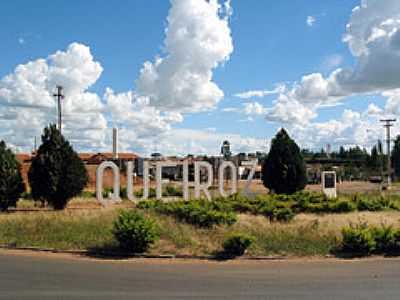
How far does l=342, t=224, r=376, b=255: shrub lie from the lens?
54.8 feet

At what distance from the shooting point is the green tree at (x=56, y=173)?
26.9 metres

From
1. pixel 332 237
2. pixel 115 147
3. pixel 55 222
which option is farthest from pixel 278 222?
pixel 115 147

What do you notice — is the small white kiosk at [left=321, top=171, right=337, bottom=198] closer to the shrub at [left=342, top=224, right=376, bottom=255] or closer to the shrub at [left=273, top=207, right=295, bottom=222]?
the shrub at [left=273, top=207, right=295, bottom=222]

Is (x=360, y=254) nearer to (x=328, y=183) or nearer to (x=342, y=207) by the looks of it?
(x=342, y=207)

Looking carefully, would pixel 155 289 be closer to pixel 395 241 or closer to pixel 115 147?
pixel 395 241

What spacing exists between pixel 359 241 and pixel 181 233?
18.7 ft

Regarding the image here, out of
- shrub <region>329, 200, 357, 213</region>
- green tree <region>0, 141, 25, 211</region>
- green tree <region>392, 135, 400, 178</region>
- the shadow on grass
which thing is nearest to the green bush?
the shadow on grass

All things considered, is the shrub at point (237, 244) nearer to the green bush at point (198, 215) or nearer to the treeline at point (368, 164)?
the green bush at point (198, 215)

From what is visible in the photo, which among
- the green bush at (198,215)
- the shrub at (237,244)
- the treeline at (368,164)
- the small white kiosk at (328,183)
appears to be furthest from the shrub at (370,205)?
the treeline at (368,164)

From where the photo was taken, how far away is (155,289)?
11070 mm

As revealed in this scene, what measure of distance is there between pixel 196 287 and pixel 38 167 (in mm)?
17515

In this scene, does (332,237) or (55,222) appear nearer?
(332,237)

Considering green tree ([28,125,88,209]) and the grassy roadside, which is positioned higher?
green tree ([28,125,88,209])

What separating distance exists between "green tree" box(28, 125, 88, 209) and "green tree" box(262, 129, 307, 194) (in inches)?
381
